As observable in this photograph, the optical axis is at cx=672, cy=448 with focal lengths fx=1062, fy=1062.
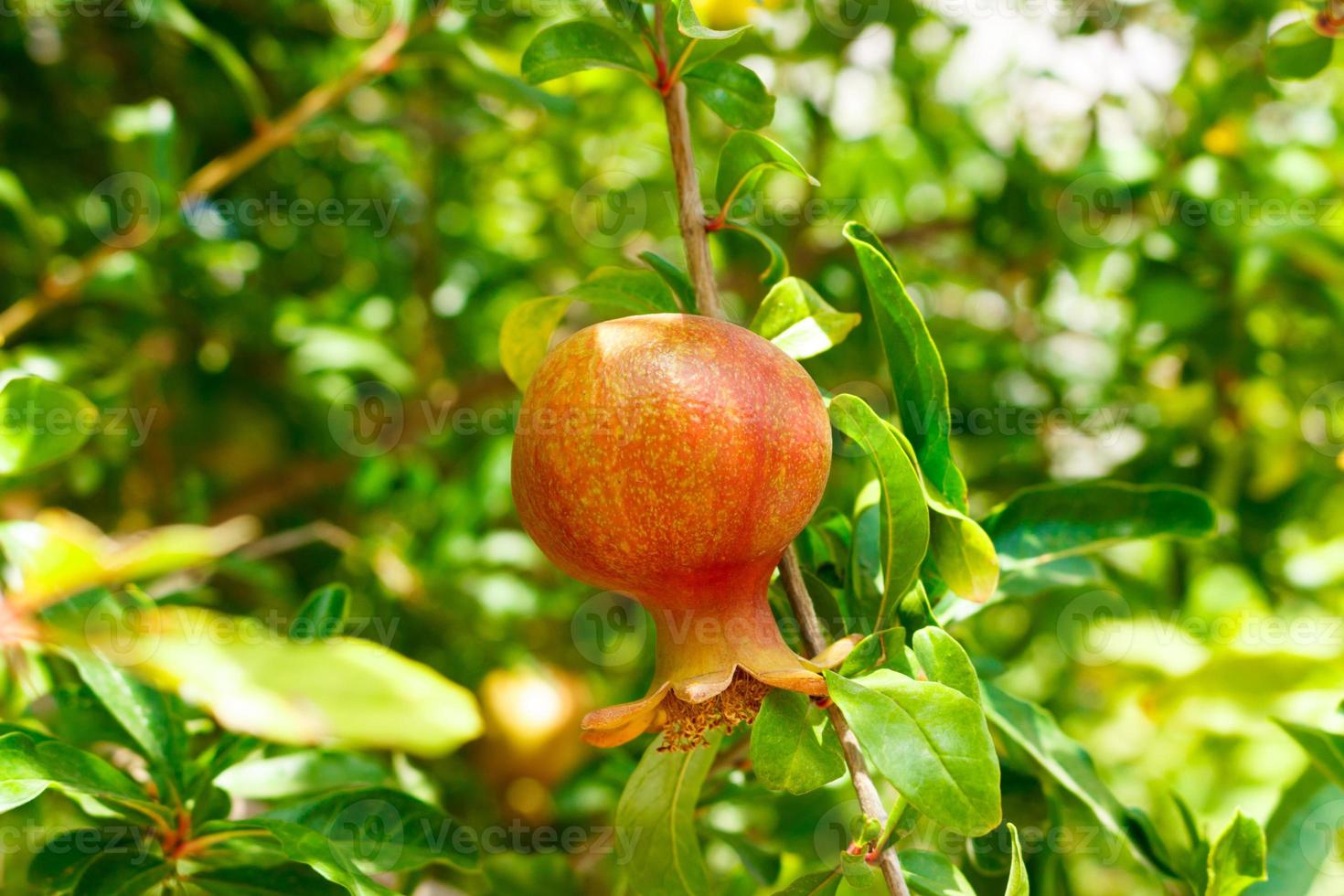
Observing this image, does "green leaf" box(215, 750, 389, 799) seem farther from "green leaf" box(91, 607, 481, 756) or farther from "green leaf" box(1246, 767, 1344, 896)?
"green leaf" box(1246, 767, 1344, 896)

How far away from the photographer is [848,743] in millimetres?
733

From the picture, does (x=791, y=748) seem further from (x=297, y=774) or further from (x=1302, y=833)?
(x=1302, y=833)

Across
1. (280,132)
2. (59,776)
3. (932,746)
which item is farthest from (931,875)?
(280,132)

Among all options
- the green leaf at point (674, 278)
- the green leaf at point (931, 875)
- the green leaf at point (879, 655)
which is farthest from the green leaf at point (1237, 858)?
the green leaf at point (674, 278)

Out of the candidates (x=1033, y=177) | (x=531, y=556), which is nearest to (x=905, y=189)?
(x=1033, y=177)

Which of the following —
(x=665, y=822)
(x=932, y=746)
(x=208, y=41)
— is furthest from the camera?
(x=208, y=41)

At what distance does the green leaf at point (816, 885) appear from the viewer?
0.74 m

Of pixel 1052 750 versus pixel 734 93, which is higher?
pixel 734 93

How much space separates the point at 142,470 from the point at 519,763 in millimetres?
919

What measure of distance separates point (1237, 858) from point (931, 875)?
0.26 meters

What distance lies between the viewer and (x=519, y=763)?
216cm

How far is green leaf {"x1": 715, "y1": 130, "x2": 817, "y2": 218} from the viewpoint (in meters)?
0.83

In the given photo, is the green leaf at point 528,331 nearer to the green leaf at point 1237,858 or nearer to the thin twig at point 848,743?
the thin twig at point 848,743

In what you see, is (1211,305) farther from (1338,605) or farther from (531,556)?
(531,556)
